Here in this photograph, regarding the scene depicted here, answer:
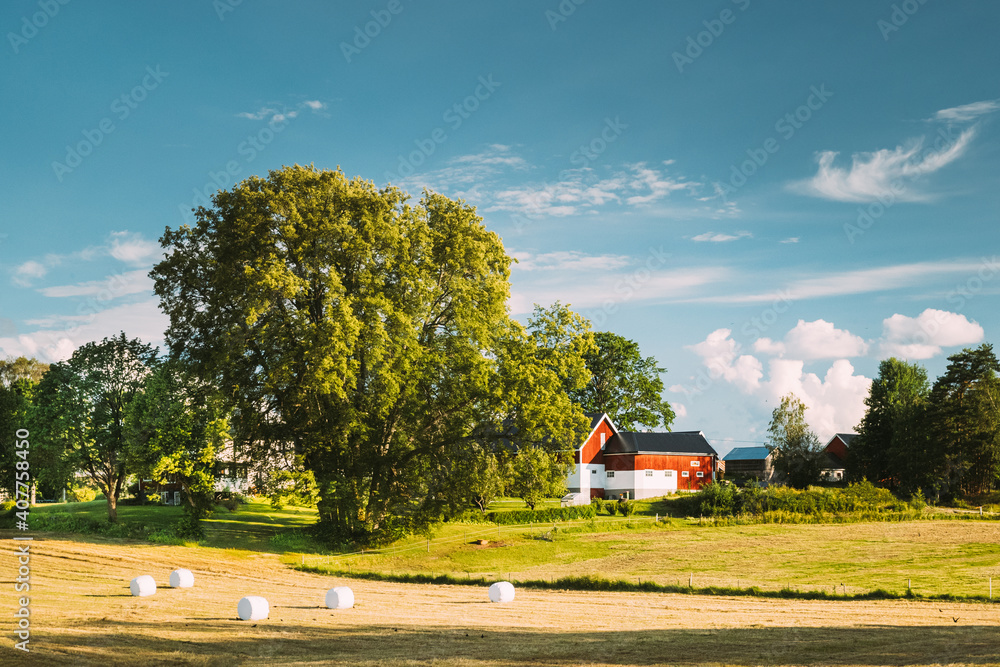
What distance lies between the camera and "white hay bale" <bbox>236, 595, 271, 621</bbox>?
21.2m

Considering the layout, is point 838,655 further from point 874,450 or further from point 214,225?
point 874,450

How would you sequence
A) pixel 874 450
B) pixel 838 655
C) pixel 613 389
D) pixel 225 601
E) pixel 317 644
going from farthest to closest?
1. pixel 613 389
2. pixel 874 450
3. pixel 225 601
4. pixel 317 644
5. pixel 838 655

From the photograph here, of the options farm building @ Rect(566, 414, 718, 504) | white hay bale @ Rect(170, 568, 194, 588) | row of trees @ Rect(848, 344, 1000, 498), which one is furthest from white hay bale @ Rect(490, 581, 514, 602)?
row of trees @ Rect(848, 344, 1000, 498)

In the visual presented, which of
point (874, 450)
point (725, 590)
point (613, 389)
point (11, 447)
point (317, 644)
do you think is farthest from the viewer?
point (613, 389)

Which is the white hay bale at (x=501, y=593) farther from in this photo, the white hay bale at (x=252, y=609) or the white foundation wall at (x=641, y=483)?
the white foundation wall at (x=641, y=483)

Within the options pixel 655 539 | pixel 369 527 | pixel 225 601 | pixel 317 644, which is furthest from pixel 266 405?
pixel 317 644

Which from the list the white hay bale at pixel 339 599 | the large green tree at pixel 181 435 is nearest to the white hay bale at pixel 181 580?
the white hay bale at pixel 339 599

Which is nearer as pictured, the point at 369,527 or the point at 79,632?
the point at 79,632

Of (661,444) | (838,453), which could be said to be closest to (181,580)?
(661,444)

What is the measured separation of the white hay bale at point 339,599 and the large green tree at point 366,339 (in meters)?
16.5

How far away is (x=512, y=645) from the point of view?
17844mm

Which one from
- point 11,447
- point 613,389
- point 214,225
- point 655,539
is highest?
point 214,225

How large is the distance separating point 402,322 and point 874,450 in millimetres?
55953

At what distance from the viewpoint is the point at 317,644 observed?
18.3 meters
